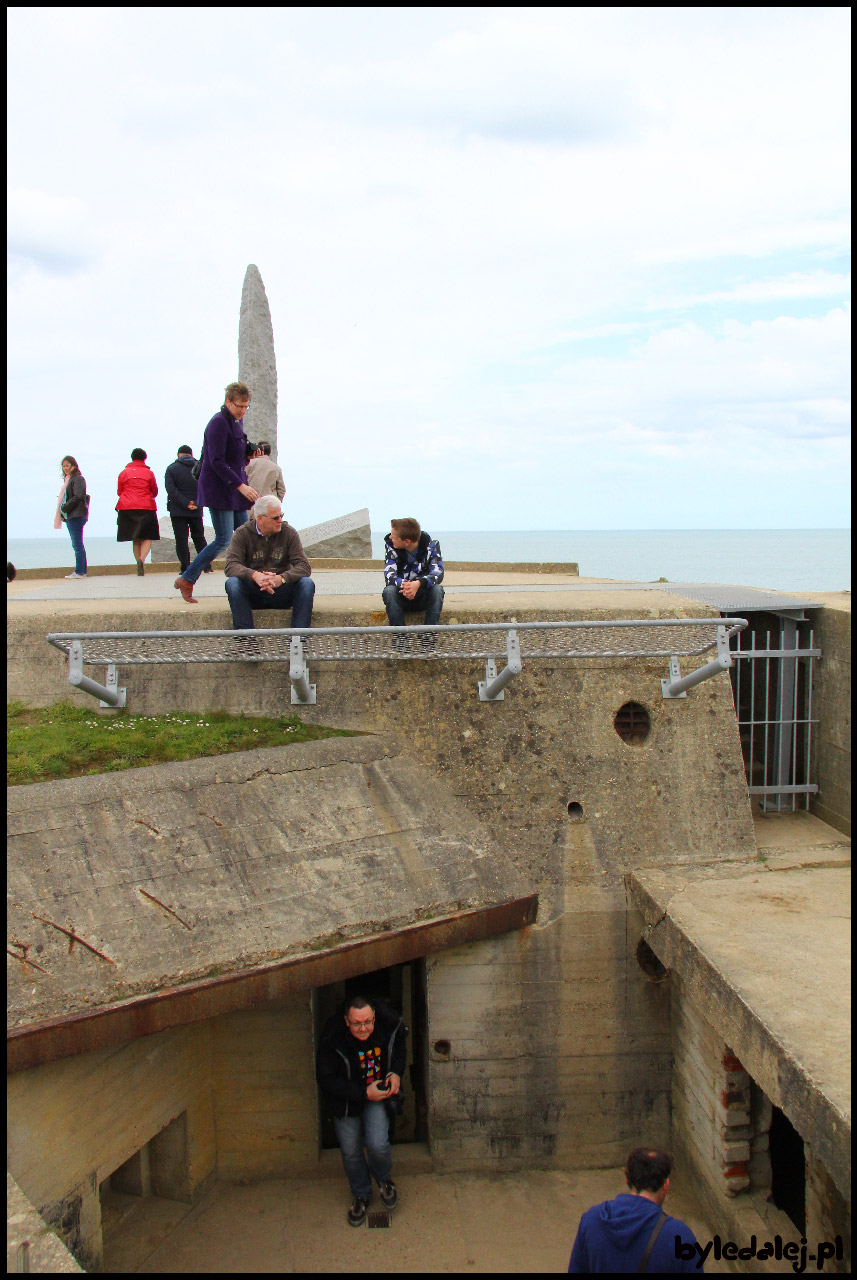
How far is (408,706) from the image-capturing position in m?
7.87

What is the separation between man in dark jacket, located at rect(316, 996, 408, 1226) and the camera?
21.8ft

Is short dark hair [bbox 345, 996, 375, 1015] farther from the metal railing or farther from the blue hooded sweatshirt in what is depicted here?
the blue hooded sweatshirt

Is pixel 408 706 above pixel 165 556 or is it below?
below

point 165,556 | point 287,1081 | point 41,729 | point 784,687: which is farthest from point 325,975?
point 165,556

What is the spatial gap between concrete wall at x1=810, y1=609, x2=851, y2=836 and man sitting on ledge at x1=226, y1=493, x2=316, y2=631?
534 centimetres

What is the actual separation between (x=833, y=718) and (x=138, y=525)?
8.72 metres

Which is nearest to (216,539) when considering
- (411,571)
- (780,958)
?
(411,571)

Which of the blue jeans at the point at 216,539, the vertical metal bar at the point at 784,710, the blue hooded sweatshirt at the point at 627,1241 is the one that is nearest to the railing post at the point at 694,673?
the vertical metal bar at the point at 784,710

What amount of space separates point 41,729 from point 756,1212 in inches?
271

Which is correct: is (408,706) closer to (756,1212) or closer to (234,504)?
(234,504)

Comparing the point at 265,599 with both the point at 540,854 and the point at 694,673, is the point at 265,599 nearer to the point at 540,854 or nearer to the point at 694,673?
the point at 540,854

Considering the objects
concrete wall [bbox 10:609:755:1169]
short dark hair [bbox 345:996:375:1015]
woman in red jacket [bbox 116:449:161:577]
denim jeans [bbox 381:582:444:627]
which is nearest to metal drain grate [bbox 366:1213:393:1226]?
concrete wall [bbox 10:609:755:1169]

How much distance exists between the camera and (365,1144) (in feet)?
23.3

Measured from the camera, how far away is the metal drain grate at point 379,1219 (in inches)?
280
